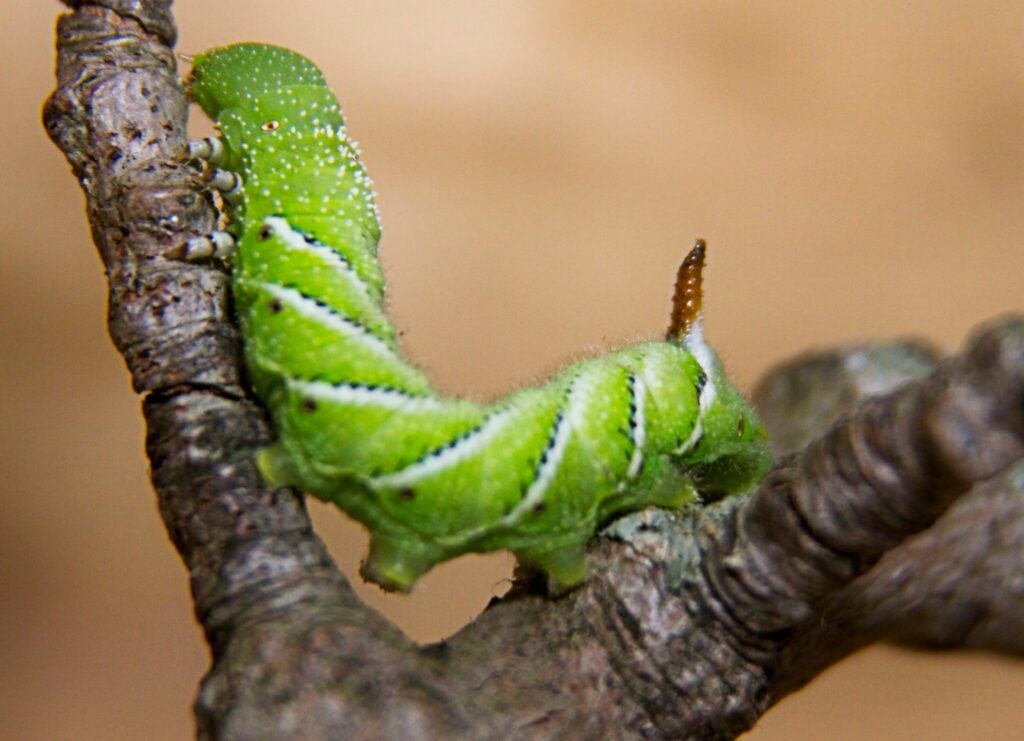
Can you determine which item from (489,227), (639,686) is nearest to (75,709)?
(489,227)

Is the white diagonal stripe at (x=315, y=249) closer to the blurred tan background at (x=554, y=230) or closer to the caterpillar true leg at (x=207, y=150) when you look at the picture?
the caterpillar true leg at (x=207, y=150)

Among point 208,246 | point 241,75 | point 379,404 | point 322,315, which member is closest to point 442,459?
point 379,404

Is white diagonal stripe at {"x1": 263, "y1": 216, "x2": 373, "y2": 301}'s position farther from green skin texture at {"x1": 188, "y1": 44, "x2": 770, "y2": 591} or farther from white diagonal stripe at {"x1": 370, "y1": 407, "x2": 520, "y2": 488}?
white diagonal stripe at {"x1": 370, "y1": 407, "x2": 520, "y2": 488}

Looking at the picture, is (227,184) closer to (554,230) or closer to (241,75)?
(241,75)

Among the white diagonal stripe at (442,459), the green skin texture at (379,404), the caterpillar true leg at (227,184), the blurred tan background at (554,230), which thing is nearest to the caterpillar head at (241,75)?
the green skin texture at (379,404)

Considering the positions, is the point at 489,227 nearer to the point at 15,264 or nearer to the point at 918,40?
the point at 15,264

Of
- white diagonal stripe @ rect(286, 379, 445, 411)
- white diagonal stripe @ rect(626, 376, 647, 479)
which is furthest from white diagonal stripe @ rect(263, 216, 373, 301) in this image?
white diagonal stripe @ rect(626, 376, 647, 479)
